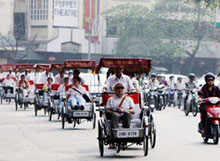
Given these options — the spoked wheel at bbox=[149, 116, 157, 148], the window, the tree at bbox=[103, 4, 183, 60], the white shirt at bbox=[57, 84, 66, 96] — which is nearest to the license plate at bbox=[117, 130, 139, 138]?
the spoked wheel at bbox=[149, 116, 157, 148]

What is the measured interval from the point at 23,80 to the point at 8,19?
56.7 metres

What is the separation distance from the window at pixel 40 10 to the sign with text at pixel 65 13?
1.12m

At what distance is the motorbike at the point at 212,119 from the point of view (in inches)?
698

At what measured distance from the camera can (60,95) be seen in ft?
85.8

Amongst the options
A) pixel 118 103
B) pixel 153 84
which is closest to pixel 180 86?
pixel 153 84

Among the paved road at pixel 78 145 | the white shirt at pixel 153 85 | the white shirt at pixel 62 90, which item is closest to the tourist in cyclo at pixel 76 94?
the paved road at pixel 78 145

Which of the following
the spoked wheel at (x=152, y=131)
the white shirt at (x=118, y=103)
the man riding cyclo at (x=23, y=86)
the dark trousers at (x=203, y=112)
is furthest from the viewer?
the man riding cyclo at (x=23, y=86)

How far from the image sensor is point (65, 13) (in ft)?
312

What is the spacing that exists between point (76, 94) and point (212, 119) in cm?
641

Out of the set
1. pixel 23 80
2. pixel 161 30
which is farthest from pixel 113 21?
pixel 23 80

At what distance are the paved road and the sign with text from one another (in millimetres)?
70007

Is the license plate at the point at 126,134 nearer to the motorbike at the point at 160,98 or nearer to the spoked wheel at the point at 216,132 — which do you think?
the spoked wheel at the point at 216,132

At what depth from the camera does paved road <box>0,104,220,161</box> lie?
15.2 m

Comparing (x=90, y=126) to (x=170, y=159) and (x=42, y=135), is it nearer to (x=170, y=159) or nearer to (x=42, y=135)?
(x=42, y=135)
